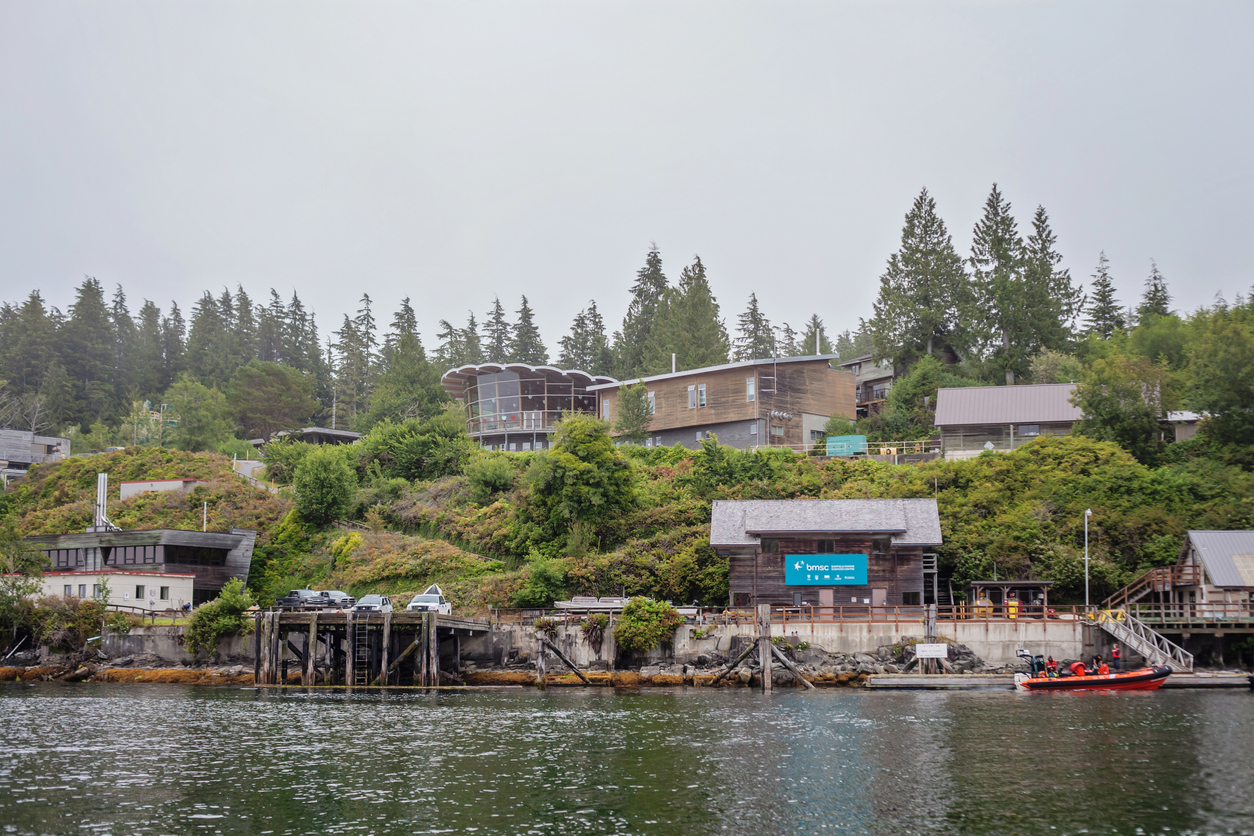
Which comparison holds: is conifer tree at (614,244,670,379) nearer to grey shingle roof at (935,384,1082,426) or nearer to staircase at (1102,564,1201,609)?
grey shingle roof at (935,384,1082,426)

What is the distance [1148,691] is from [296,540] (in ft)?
159

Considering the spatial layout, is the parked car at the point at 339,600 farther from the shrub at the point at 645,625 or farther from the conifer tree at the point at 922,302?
the conifer tree at the point at 922,302

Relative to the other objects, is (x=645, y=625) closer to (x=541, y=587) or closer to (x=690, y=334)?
(x=541, y=587)

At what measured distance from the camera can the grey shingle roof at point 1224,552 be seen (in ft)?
148

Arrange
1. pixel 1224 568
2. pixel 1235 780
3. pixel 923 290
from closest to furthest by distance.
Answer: pixel 1235 780
pixel 1224 568
pixel 923 290

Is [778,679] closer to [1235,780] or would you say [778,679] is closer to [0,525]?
[1235,780]

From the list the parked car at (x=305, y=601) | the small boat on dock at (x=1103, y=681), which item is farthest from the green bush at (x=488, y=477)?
the small boat on dock at (x=1103, y=681)

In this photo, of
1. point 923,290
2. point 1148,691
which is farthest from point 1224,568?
point 923,290

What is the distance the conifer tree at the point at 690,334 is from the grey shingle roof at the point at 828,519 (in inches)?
1657

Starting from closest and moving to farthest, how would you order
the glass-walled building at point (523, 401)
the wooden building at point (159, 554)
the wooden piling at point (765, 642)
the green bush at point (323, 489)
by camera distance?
1. the wooden piling at point (765, 642)
2. the wooden building at point (159, 554)
3. the green bush at point (323, 489)
4. the glass-walled building at point (523, 401)

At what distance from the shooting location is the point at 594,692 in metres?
44.2

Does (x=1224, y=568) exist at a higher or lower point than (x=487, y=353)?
lower

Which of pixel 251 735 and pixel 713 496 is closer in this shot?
pixel 251 735

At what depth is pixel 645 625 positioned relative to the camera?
46469mm
